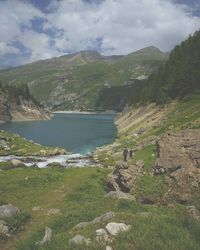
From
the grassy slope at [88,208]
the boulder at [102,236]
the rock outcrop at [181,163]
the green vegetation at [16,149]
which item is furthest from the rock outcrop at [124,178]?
the green vegetation at [16,149]

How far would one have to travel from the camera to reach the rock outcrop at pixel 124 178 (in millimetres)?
34312

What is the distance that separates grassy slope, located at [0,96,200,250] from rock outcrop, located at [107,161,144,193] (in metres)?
0.84

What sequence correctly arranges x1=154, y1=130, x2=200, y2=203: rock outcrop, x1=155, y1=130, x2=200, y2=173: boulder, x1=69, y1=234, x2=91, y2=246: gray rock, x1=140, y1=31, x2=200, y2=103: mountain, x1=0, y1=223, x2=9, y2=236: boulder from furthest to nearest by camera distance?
x1=140, y1=31, x2=200, y2=103: mountain < x1=155, y1=130, x2=200, y2=173: boulder < x1=154, y1=130, x2=200, y2=203: rock outcrop < x1=0, y1=223, x2=9, y2=236: boulder < x1=69, y1=234, x2=91, y2=246: gray rock

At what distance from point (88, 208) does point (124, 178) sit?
12314 millimetres

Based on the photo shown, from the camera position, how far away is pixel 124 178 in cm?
3497

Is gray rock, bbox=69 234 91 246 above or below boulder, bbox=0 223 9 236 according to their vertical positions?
above

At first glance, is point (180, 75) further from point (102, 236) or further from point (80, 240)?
point (80, 240)

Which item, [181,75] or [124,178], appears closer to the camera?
[124,178]

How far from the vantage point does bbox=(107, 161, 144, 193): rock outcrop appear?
3431 centimetres

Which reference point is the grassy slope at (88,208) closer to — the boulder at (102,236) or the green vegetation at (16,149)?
the boulder at (102,236)

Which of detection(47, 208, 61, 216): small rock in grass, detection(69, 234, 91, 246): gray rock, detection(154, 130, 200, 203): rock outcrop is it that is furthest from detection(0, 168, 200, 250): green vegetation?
detection(154, 130, 200, 203): rock outcrop

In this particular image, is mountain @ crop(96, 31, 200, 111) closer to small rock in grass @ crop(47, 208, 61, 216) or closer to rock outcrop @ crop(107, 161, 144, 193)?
rock outcrop @ crop(107, 161, 144, 193)

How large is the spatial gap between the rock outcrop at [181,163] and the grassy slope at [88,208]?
1234mm

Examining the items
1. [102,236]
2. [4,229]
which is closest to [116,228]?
[102,236]
